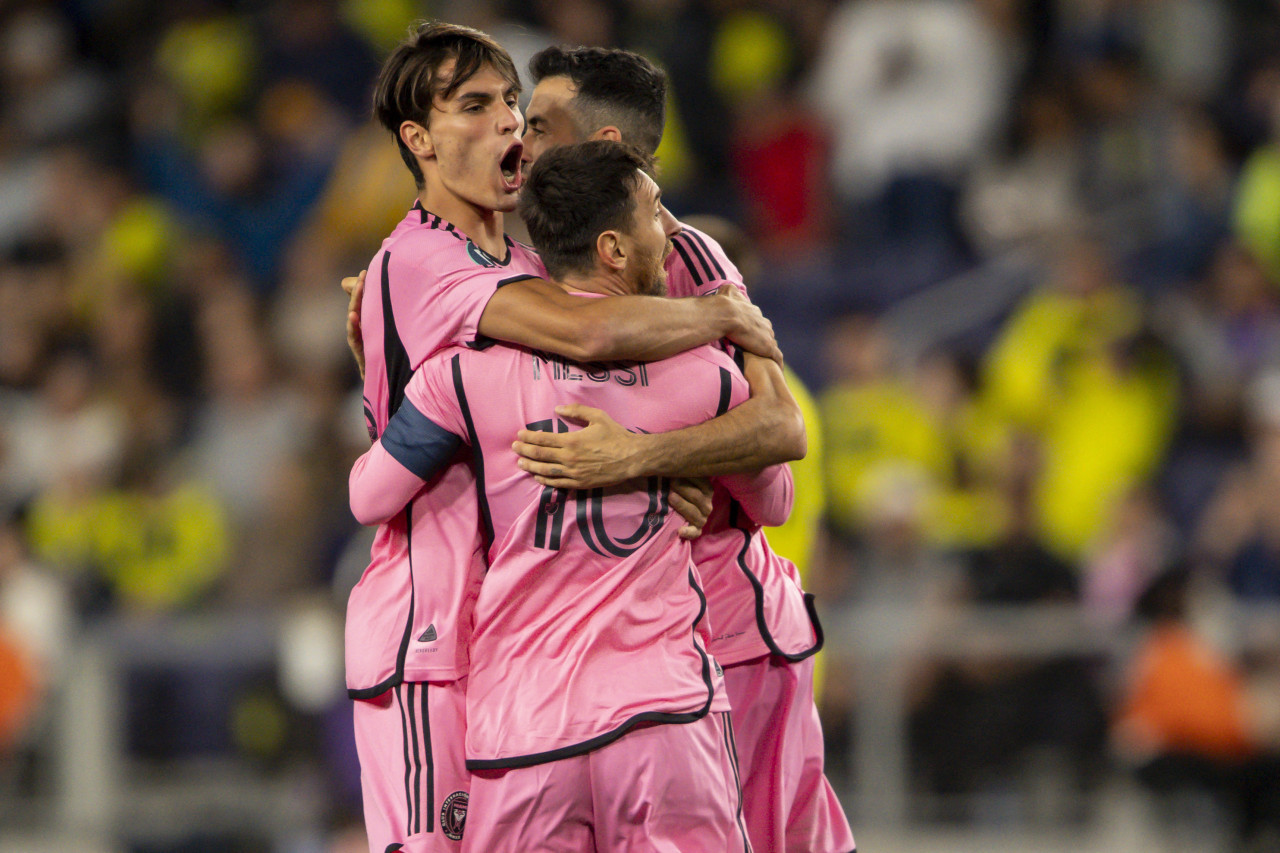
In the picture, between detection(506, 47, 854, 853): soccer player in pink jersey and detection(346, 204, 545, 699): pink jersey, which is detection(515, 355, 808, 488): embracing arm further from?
detection(346, 204, 545, 699): pink jersey

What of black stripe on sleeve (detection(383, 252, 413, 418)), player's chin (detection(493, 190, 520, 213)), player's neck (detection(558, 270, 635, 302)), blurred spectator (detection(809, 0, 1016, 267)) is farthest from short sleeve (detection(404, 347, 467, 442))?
blurred spectator (detection(809, 0, 1016, 267))

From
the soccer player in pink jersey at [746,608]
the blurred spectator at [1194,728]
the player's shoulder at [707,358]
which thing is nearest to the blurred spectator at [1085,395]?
the blurred spectator at [1194,728]

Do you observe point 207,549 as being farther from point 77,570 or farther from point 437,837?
point 437,837

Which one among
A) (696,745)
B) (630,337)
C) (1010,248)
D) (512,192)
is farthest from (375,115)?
(1010,248)

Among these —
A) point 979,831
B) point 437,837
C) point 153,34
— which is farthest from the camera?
point 153,34

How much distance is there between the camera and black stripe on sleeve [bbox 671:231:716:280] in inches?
132

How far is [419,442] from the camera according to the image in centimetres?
303

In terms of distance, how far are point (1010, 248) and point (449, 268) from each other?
20.5 ft

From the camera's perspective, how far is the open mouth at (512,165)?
10.6 ft

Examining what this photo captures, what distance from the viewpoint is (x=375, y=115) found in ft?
10.9

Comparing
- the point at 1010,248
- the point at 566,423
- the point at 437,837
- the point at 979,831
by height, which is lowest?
the point at 979,831

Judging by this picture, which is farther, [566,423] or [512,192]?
[512,192]

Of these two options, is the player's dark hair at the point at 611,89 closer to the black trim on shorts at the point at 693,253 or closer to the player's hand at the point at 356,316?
the black trim on shorts at the point at 693,253

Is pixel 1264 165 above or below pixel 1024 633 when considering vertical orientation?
above
